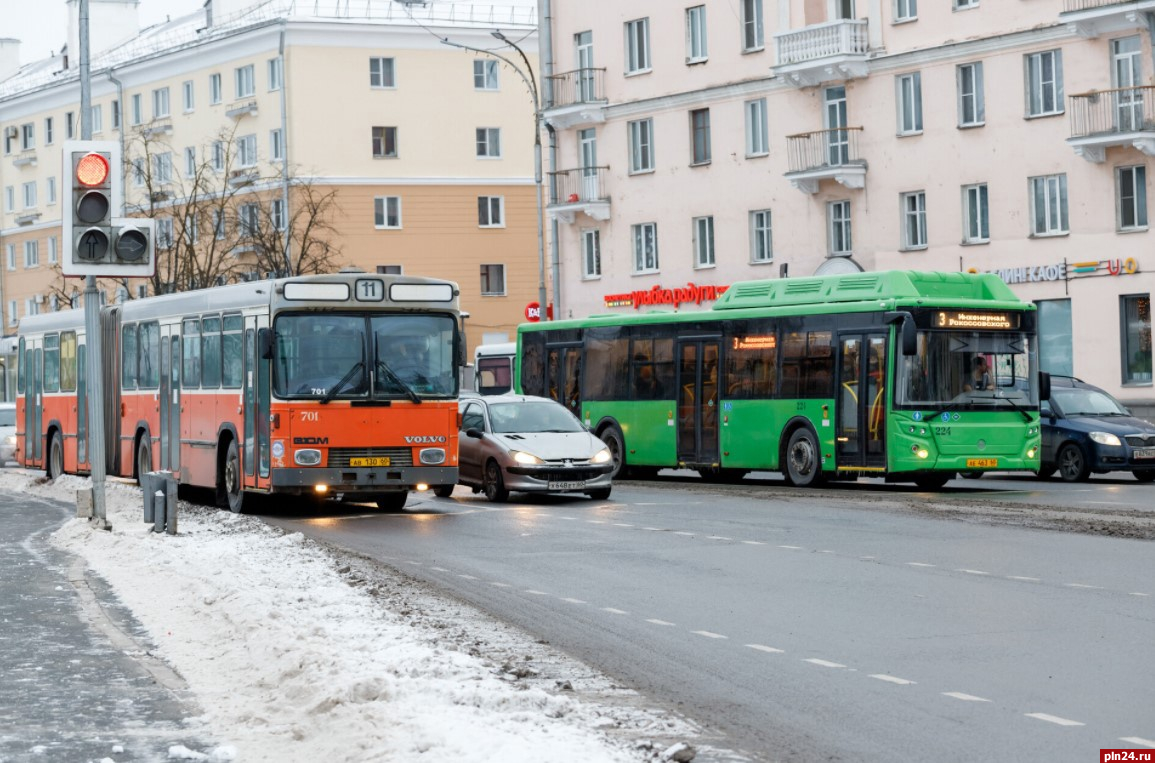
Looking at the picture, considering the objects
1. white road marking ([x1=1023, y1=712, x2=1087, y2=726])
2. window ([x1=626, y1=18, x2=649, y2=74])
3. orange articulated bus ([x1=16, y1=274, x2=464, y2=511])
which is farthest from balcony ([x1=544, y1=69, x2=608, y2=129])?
white road marking ([x1=1023, y1=712, x2=1087, y2=726])

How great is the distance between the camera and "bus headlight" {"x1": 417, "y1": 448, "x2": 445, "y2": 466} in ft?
77.6

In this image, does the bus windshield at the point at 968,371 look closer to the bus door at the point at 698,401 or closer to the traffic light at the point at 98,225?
the bus door at the point at 698,401

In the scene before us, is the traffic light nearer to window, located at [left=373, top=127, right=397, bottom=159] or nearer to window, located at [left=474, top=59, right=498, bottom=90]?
window, located at [left=373, top=127, right=397, bottom=159]

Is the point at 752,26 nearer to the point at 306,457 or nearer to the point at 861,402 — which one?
the point at 861,402

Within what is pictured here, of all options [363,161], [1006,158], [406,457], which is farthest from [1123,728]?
[363,161]

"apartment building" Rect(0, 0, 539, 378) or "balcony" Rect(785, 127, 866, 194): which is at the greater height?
"apartment building" Rect(0, 0, 539, 378)

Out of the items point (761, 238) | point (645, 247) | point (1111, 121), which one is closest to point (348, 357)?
point (1111, 121)

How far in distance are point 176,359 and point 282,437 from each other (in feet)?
15.8

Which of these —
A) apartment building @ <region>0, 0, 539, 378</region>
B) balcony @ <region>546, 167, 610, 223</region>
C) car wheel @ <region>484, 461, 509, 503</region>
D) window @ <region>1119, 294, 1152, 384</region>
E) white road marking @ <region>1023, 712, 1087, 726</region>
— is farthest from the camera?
apartment building @ <region>0, 0, 539, 378</region>

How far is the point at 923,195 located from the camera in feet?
152

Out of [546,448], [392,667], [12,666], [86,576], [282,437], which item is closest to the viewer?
[392,667]

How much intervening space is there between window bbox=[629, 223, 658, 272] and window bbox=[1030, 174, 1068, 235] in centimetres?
1357

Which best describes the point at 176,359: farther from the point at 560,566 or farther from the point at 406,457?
the point at 560,566

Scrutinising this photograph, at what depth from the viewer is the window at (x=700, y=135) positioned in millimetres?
52562
